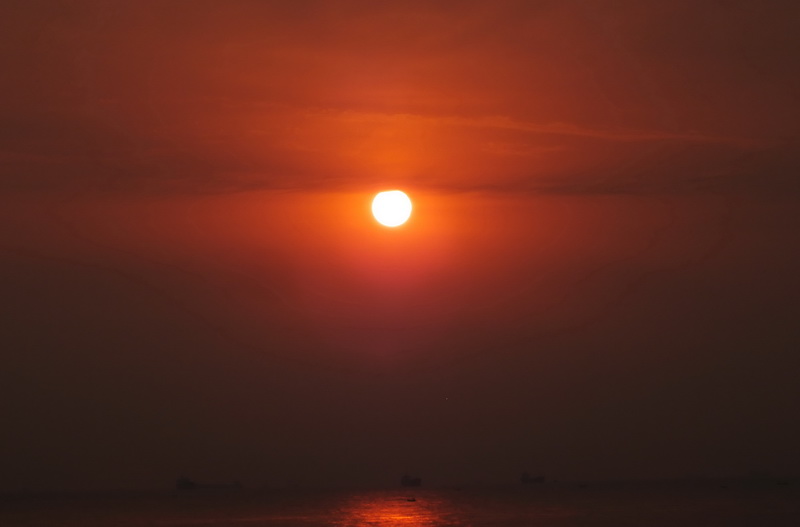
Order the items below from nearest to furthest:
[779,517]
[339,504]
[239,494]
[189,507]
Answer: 1. [779,517]
2. [189,507]
3. [339,504]
4. [239,494]

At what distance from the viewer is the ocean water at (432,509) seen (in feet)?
355

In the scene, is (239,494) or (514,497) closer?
(514,497)

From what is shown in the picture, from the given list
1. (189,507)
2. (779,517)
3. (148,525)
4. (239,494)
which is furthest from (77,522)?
(779,517)

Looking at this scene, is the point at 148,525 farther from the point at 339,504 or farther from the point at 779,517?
the point at 779,517

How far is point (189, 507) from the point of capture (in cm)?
13625

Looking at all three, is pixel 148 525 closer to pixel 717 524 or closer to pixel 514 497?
pixel 717 524

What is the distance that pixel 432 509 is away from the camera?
134750 millimetres

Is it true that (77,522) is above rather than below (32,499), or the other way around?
below

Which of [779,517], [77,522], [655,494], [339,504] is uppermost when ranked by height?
[655,494]

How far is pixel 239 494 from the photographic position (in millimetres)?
172750

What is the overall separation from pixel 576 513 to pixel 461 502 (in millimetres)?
32867

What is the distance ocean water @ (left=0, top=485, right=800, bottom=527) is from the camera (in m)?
108

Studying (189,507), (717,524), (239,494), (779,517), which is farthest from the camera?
(239,494)

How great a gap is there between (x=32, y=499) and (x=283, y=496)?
140 feet
